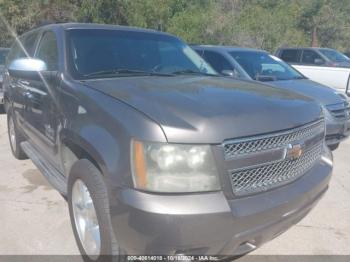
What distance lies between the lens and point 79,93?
2.81 meters

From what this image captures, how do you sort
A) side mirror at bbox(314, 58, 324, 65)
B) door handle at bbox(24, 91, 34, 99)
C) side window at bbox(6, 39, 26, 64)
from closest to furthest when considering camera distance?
door handle at bbox(24, 91, 34, 99) < side window at bbox(6, 39, 26, 64) < side mirror at bbox(314, 58, 324, 65)

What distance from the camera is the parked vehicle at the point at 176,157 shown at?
7.05 feet

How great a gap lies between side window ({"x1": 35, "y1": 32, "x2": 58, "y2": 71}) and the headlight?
1.62 metres

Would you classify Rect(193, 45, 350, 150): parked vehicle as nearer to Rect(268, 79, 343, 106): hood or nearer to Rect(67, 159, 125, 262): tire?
Rect(268, 79, 343, 106): hood

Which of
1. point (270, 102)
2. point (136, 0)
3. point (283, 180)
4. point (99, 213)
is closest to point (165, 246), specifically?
point (99, 213)

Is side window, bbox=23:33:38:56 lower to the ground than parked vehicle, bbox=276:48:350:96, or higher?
Result: higher

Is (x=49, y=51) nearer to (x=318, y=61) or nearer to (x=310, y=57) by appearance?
(x=318, y=61)

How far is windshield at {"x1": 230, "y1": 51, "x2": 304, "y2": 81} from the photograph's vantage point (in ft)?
22.6

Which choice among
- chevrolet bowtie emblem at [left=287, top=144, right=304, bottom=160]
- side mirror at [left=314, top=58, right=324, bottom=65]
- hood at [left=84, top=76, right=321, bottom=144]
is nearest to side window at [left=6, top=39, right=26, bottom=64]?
hood at [left=84, top=76, right=321, bottom=144]

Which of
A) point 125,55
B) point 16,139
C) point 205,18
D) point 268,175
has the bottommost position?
point 16,139

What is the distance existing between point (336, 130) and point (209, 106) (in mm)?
3706

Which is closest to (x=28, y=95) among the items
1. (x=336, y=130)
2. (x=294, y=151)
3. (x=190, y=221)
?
(x=190, y=221)

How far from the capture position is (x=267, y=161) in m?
2.37

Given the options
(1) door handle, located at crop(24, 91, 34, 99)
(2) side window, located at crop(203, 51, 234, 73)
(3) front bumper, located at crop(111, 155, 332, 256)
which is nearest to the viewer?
(3) front bumper, located at crop(111, 155, 332, 256)
